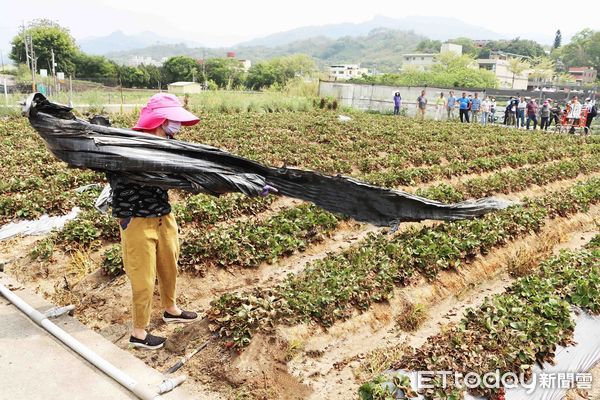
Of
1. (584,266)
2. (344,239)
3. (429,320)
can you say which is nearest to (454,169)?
(344,239)

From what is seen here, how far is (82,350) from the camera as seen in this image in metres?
4.28

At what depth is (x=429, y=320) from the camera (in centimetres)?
565

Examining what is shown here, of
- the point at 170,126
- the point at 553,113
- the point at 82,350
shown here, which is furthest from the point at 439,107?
the point at 82,350

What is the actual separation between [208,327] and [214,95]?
23117 millimetres

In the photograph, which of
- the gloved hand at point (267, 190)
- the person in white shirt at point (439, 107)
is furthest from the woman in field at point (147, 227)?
the person in white shirt at point (439, 107)

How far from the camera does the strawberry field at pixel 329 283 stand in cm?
430

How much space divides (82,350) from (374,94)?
29445 mm

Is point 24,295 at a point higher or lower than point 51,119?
lower

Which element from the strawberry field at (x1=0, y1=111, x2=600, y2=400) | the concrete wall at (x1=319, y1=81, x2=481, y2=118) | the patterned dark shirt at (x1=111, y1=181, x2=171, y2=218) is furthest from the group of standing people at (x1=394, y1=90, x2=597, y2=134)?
the patterned dark shirt at (x1=111, y1=181, x2=171, y2=218)

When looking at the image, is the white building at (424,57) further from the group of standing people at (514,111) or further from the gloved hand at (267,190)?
the gloved hand at (267,190)

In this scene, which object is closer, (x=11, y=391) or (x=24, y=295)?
(x=11, y=391)

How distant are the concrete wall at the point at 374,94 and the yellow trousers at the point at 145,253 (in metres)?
26.9

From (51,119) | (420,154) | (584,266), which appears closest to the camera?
(51,119)

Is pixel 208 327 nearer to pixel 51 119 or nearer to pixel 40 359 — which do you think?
pixel 40 359
